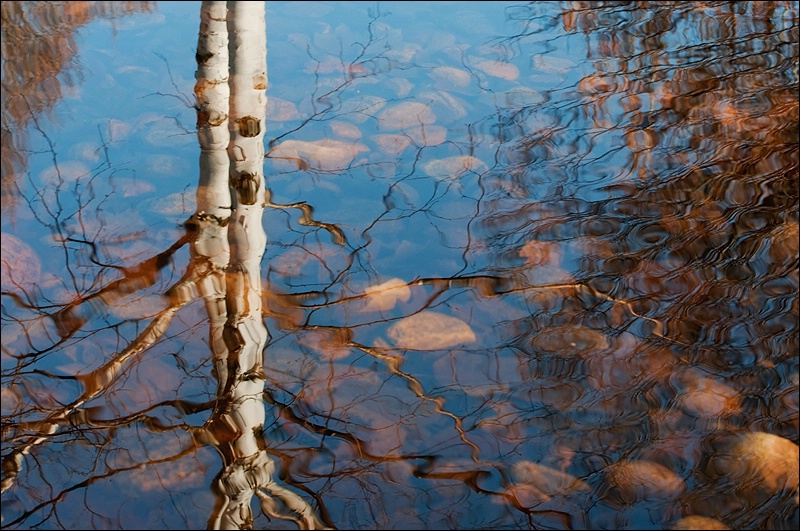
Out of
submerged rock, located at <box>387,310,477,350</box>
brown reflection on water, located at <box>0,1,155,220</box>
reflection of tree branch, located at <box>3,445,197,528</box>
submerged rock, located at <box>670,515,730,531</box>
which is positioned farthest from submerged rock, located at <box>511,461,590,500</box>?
brown reflection on water, located at <box>0,1,155,220</box>

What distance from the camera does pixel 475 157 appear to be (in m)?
3.00

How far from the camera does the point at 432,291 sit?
93.7 inches

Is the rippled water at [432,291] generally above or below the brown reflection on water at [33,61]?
below

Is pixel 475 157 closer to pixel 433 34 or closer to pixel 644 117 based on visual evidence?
pixel 644 117

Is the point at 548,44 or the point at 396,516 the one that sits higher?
the point at 548,44

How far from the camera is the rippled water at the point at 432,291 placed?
6.09 feet

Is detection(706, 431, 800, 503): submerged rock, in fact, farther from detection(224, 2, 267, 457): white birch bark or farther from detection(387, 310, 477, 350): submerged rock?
detection(224, 2, 267, 457): white birch bark

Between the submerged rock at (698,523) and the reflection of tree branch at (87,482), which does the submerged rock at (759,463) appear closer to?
the submerged rock at (698,523)

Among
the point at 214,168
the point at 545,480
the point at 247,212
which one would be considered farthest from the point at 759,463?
the point at 214,168

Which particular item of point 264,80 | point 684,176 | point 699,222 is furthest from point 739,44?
point 264,80

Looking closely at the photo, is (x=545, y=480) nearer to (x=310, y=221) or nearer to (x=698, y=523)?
(x=698, y=523)

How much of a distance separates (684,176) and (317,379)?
5.07 feet

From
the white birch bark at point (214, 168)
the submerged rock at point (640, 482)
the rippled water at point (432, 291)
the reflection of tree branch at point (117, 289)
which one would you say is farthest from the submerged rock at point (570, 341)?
the reflection of tree branch at point (117, 289)

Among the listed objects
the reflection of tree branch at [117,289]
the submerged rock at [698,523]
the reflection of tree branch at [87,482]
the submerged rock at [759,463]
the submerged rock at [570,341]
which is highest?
the reflection of tree branch at [117,289]
